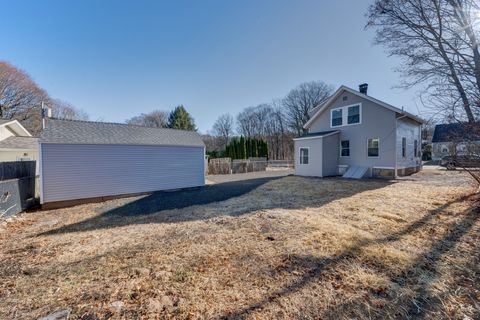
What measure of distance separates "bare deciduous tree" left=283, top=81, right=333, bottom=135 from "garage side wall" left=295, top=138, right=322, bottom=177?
2118 cm

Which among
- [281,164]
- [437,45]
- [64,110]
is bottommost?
[281,164]

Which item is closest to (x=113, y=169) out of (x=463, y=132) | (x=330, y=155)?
(x=463, y=132)

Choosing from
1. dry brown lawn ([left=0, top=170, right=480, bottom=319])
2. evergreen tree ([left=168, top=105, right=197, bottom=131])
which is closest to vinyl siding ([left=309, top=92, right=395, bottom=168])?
dry brown lawn ([left=0, top=170, right=480, bottom=319])

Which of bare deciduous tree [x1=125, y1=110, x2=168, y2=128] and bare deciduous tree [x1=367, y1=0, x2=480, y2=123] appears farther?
bare deciduous tree [x1=125, y1=110, x2=168, y2=128]

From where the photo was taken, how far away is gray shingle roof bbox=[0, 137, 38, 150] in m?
14.6

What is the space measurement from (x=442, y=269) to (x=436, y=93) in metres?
5.16

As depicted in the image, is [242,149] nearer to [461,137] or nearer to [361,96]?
[361,96]

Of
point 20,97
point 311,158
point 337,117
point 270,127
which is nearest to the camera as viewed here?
point 311,158

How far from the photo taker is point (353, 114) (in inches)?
557

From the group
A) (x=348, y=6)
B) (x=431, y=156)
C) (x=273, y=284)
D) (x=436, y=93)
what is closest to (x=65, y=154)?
(x=273, y=284)

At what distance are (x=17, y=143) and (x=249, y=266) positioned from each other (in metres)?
20.7

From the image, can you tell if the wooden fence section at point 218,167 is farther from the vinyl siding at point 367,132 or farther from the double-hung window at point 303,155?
the vinyl siding at point 367,132

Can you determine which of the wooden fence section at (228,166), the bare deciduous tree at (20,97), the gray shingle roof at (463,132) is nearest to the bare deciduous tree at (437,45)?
the gray shingle roof at (463,132)

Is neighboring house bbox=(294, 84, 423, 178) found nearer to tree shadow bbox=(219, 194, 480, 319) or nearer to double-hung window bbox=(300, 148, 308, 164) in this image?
double-hung window bbox=(300, 148, 308, 164)
